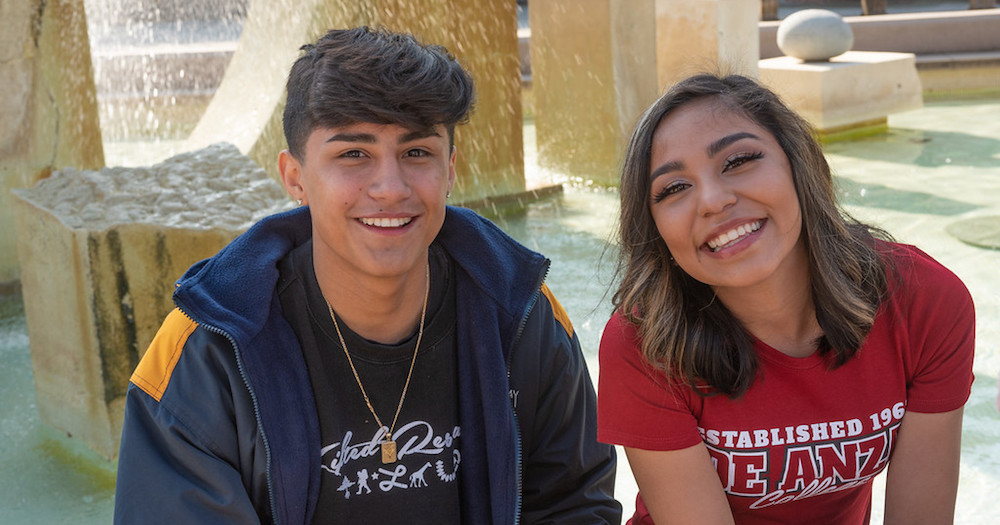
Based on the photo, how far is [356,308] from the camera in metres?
2.11

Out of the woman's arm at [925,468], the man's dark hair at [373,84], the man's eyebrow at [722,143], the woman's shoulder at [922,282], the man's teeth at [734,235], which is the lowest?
the woman's arm at [925,468]

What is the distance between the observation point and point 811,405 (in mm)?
1996

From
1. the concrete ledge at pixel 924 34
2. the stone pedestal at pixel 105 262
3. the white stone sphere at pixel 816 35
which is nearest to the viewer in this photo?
the stone pedestal at pixel 105 262

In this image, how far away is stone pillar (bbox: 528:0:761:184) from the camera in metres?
7.21

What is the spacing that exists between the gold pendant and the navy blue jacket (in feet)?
0.42

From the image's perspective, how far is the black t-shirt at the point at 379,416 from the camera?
2.06m

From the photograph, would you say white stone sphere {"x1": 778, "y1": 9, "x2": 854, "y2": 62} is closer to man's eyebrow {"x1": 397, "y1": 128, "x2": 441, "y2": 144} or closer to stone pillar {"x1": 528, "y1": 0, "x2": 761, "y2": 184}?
stone pillar {"x1": 528, "y1": 0, "x2": 761, "y2": 184}

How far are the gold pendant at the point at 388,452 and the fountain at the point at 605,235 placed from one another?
628 mm

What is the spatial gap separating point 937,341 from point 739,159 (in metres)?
0.51

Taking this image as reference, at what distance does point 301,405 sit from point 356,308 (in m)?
0.22

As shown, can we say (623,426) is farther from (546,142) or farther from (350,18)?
(546,142)

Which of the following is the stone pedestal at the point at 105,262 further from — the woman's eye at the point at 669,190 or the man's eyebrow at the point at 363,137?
the woman's eye at the point at 669,190

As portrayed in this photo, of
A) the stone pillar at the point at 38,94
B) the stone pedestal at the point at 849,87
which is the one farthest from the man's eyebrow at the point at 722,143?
the stone pedestal at the point at 849,87

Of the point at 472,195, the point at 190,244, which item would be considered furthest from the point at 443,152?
the point at 472,195
